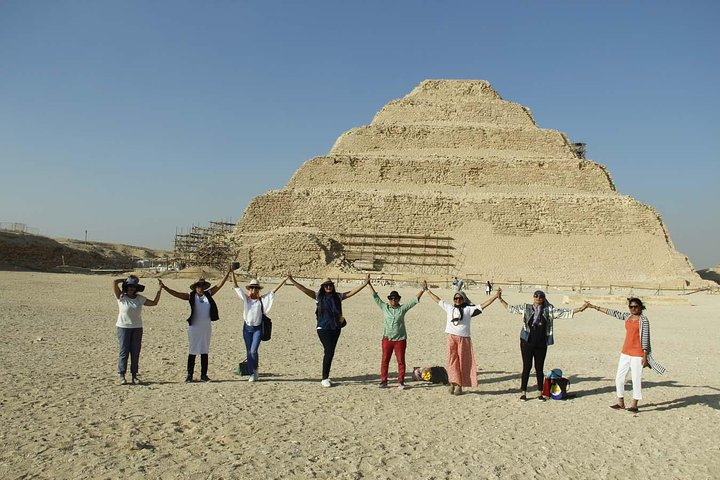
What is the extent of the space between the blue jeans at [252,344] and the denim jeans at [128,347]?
1303 mm

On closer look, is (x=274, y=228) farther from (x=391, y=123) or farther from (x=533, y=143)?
(x=533, y=143)

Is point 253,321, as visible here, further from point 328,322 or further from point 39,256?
point 39,256

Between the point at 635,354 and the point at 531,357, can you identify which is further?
the point at 531,357

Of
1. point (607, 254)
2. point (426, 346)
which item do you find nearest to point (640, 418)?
point (426, 346)

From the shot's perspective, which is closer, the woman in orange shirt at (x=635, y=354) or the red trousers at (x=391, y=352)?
the woman in orange shirt at (x=635, y=354)

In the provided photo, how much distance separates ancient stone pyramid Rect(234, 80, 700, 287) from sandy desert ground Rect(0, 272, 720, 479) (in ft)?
83.8

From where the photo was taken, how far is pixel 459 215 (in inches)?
1524

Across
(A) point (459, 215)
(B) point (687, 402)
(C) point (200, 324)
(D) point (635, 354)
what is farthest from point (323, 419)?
(A) point (459, 215)

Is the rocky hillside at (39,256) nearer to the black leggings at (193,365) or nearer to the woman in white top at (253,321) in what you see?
the black leggings at (193,365)

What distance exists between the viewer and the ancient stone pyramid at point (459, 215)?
35.6 m

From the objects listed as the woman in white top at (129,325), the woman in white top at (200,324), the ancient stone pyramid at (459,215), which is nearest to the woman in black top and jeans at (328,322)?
the woman in white top at (200,324)

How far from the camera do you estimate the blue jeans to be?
23.5 feet

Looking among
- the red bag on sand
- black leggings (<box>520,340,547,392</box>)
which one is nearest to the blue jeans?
black leggings (<box>520,340,547,392</box>)

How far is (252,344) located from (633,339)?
4621 mm
